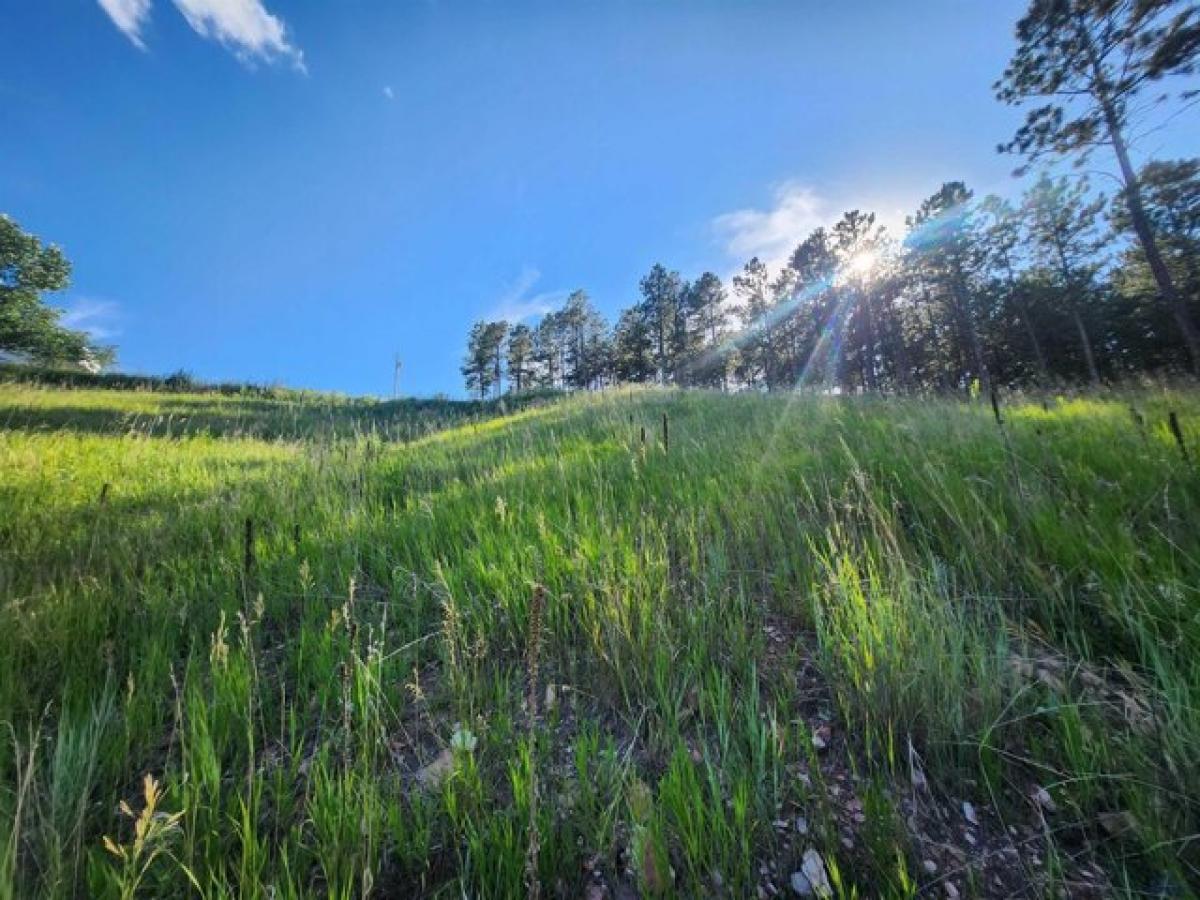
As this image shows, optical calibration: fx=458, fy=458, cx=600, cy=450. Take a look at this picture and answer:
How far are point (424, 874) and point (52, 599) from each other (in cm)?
268

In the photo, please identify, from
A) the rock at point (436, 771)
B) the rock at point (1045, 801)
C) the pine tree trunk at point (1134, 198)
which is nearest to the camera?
the rock at point (1045, 801)

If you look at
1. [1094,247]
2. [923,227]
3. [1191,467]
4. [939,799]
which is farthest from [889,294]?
[939,799]

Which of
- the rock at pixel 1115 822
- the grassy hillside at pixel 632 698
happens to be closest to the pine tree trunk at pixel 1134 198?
the grassy hillside at pixel 632 698

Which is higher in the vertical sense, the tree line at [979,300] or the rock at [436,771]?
the tree line at [979,300]

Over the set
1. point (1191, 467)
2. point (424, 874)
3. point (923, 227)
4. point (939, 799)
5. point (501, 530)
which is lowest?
point (939, 799)

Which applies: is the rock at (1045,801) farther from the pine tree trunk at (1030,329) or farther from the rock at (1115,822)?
the pine tree trunk at (1030,329)

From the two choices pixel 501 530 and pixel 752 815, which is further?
pixel 501 530

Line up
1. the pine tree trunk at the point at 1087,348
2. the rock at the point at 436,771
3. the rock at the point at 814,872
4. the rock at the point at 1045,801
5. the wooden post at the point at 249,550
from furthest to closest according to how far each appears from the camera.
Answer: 1. the pine tree trunk at the point at 1087,348
2. the wooden post at the point at 249,550
3. the rock at the point at 436,771
4. the rock at the point at 1045,801
5. the rock at the point at 814,872

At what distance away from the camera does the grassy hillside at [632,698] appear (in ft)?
3.91

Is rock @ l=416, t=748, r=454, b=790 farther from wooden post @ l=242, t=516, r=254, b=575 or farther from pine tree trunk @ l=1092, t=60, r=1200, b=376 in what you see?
pine tree trunk @ l=1092, t=60, r=1200, b=376

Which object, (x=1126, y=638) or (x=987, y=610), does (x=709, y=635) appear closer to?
(x=987, y=610)

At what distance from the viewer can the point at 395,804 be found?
1296mm

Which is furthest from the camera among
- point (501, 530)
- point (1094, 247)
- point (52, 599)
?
point (1094, 247)

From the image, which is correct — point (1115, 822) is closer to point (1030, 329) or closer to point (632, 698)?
point (632, 698)
